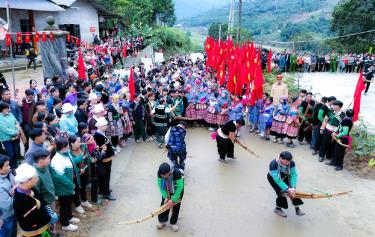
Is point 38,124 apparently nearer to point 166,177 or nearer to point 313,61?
point 166,177

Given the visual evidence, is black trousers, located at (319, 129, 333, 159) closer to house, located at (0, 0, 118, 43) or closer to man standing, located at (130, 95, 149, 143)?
man standing, located at (130, 95, 149, 143)

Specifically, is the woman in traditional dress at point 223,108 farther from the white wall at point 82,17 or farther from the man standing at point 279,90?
the white wall at point 82,17

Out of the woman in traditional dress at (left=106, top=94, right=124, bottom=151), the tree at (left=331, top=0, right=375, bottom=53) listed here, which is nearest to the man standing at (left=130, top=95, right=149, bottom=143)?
the woman in traditional dress at (left=106, top=94, right=124, bottom=151)

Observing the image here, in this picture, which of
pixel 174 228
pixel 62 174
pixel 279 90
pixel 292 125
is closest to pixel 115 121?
pixel 62 174

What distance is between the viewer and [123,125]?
905 centimetres

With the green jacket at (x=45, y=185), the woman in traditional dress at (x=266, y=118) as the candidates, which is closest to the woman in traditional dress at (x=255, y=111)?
the woman in traditional dress at (x=266, y=118)

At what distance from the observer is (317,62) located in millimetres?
23625

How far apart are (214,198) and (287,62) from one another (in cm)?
1771

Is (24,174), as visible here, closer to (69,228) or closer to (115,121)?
(69,228)

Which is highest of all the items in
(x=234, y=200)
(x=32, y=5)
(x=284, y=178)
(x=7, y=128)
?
(x=32, y=5)

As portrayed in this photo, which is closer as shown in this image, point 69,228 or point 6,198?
point 6,198

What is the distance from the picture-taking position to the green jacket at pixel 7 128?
6289mm

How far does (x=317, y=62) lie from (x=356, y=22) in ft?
36.0

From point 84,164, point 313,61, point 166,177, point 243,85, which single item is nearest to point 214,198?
point 166,177
